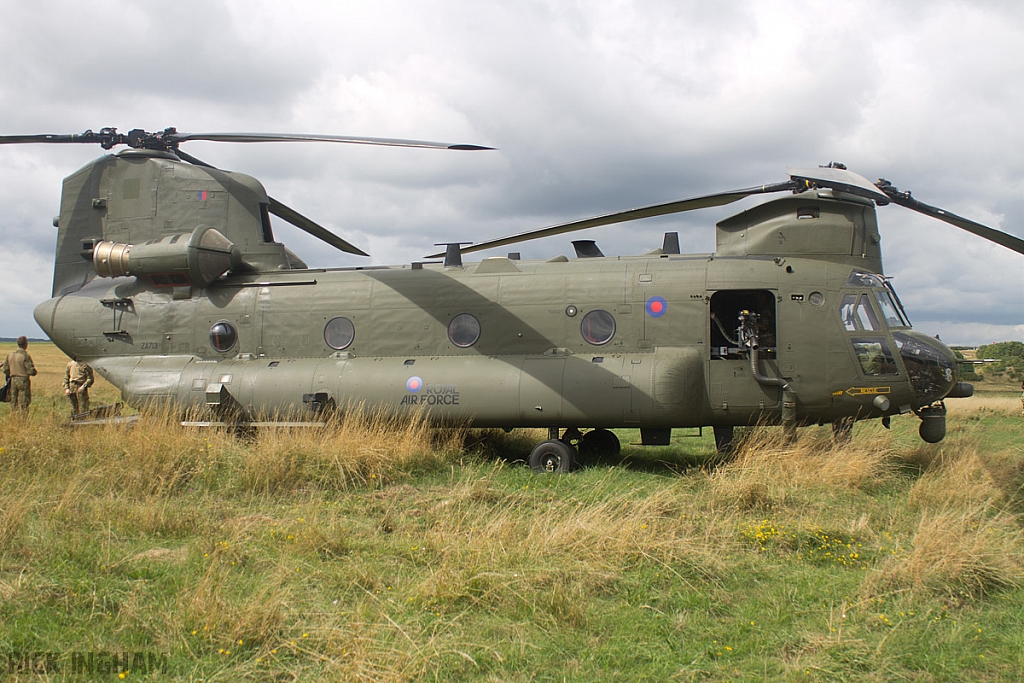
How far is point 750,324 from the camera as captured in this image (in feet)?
35.3

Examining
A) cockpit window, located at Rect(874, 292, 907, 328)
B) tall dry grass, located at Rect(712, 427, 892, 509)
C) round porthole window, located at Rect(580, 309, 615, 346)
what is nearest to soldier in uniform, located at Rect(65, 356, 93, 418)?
round porthole window, located at Rect(580, 309, 615, 346)

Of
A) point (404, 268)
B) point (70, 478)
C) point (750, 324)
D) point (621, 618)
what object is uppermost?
point (404, 268)

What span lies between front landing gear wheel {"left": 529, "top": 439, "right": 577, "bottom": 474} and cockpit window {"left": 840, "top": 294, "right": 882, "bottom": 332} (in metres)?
4.42

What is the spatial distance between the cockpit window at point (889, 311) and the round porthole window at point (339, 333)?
329 inches

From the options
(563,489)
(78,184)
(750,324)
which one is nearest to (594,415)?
(563,489)

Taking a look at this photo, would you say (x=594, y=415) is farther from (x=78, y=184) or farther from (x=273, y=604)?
(x=78, y=184)

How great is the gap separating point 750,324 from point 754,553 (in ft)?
15.7

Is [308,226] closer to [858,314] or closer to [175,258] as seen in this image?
[175,258]

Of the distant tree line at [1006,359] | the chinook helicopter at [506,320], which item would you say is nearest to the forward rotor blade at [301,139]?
the chinook helicopter at [506,320]

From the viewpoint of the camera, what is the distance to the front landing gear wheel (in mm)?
10758

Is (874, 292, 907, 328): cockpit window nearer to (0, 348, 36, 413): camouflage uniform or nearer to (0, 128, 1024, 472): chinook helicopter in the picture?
(0, 128, 1024, 472): chinook helicopter

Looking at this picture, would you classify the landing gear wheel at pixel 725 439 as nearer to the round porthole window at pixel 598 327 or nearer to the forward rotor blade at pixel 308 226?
the round porthole window at pixel 598 327

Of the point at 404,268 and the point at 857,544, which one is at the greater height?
the point at 404,268

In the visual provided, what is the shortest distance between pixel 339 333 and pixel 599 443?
16.1ft
